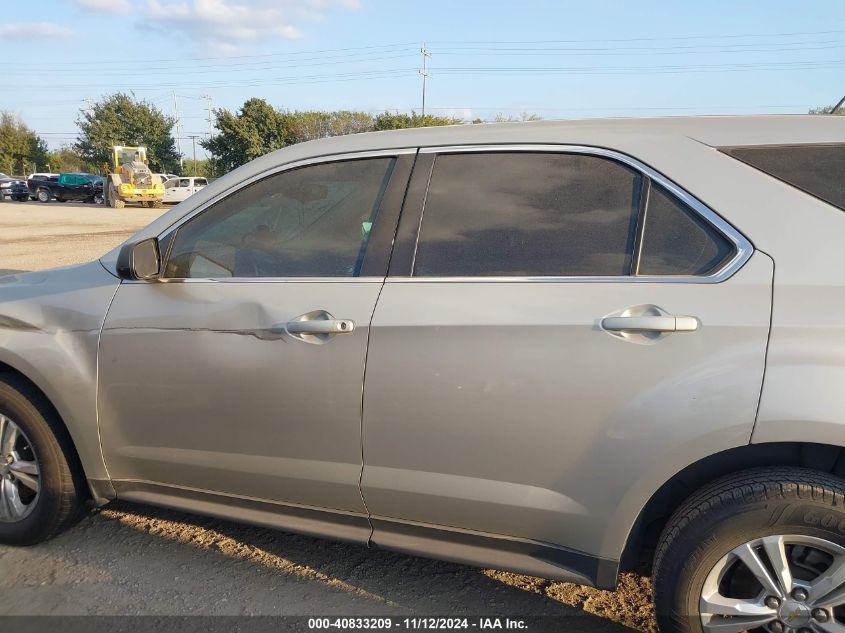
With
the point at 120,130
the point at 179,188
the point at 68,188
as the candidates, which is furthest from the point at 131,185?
the point at 120,130

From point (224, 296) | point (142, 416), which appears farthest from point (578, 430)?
point (142, 416)

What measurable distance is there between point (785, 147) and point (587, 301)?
30.2 inches

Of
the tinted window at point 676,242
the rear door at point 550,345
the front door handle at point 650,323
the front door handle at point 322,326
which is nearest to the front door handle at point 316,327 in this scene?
the front door handle at point 322,326

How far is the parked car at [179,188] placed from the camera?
36219 mm

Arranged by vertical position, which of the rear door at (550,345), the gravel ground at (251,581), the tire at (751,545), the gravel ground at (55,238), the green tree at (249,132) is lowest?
the gravel ground at (55,238)

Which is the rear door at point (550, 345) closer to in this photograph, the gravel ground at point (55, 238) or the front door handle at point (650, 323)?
the front door handle at point (650, 323)

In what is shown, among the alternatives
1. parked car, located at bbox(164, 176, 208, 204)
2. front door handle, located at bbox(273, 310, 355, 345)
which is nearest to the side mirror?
front door handle, located at bbox(273, 310, 355, 345)

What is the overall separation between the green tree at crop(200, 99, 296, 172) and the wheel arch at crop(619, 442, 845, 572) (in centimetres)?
4575

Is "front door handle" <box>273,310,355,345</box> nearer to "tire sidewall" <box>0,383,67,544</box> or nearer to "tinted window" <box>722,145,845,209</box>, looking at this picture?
"tire sidewall" <box>0,383,67,544</box>

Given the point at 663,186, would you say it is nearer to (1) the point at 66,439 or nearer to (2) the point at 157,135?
(1) the point at 66,439

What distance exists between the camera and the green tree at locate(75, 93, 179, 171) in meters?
58.1

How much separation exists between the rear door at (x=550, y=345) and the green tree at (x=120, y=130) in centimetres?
6220

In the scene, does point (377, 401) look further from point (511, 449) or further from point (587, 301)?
point (587, 301)

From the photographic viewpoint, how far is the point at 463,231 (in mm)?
2248
